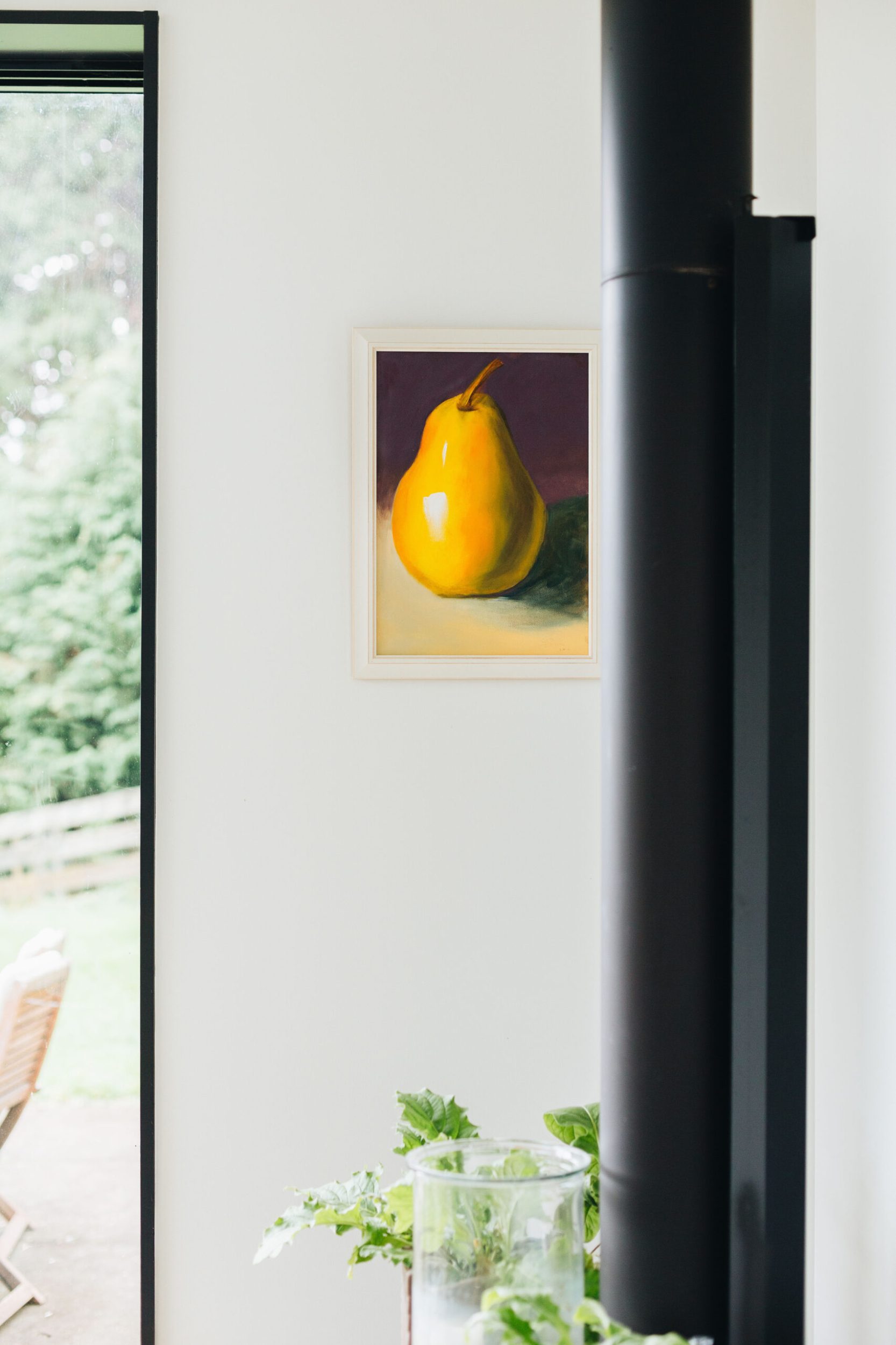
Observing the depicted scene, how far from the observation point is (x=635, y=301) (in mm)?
994

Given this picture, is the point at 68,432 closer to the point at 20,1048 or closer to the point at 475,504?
the point at 475,504

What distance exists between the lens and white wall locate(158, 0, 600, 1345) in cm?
177

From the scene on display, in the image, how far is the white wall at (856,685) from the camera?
1210 mm

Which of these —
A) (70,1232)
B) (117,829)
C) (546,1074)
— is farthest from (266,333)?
(70,1232)

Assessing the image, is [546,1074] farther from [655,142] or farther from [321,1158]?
[655,142]

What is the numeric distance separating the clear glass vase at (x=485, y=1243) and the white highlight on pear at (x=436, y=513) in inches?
38.3

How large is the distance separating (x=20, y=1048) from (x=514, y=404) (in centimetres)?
130

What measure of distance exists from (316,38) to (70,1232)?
6.39ft

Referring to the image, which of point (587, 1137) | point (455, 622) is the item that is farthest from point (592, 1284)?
point (455, 622)

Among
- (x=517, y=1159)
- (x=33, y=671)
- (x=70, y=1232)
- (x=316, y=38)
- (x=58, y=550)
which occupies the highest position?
(x=316, y=38)

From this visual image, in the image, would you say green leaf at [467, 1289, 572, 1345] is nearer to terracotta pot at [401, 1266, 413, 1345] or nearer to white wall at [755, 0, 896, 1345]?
terracotta pot at [401, 1266, 413, 1345]

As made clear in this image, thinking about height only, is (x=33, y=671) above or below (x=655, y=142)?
below

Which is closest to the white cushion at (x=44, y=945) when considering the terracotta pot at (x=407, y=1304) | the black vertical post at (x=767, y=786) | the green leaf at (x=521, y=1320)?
the terracotta pot at (x=407, y=1304)

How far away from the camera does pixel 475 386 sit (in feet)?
5.84
